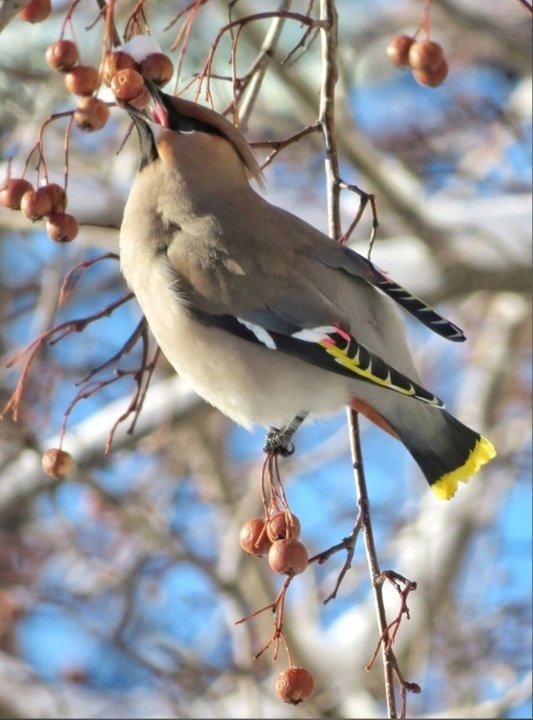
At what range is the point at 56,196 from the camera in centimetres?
268

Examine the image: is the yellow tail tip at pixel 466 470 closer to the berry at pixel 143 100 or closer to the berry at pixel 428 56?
the berry at pixel 428 56

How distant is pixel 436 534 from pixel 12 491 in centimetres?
197

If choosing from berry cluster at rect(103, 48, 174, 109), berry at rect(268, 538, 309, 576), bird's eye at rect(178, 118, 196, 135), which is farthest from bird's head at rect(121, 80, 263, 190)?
berry at rect(268, 538, 309, 576)

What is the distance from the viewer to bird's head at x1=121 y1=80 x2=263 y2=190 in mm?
2939

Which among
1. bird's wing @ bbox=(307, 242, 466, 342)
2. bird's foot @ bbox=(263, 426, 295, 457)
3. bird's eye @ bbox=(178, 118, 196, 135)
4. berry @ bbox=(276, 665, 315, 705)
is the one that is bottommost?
berry @ bbox=(276, 665, 315, 705)

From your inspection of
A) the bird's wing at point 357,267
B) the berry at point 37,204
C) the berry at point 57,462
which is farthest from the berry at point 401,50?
the berry at point 57,462

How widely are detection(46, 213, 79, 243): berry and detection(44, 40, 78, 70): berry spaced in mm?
303

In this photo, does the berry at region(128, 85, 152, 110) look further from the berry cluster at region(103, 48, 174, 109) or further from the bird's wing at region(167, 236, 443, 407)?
the bird's wing at region(167, 236, 443, 407)

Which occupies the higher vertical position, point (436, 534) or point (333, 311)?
point (436, 534)

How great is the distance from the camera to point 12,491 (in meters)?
5.59

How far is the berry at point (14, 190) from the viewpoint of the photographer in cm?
271

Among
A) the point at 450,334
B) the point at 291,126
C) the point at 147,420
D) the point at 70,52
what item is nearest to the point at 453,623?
the point at 147,420

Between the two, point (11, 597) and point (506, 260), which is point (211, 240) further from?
point (11, 597)

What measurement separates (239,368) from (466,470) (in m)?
0.54
